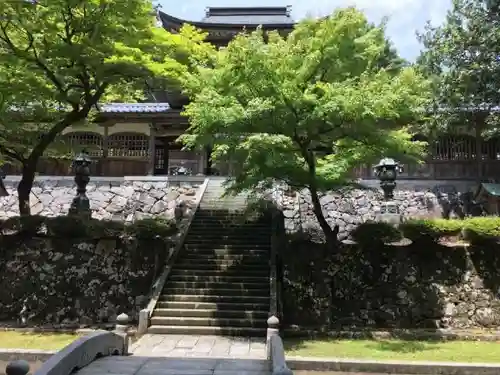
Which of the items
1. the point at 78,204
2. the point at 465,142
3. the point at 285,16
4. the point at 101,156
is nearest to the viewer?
the point at 78,204

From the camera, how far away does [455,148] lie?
23641 mm

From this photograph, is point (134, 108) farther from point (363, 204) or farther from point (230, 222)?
point (363, 204)

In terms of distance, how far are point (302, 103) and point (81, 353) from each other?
27.2ft

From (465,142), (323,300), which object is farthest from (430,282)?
(465,142)

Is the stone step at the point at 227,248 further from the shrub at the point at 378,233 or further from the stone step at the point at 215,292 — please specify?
the shrub at the point at 378,233

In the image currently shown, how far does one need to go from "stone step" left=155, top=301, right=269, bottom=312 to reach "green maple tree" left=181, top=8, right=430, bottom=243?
345cm

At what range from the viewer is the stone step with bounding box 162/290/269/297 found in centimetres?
1462

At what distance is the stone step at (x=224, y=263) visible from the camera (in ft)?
52.3

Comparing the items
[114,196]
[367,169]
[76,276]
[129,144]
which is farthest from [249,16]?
[76,276]

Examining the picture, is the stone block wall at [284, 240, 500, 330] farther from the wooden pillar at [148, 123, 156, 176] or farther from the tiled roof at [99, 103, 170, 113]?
the tiled roof at [99, 103, 170, 113]

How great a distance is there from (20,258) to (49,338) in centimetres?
425

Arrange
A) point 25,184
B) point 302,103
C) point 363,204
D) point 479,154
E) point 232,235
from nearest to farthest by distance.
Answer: point 302,103
point 25,184
point 232,235
point 363,204
point 479,154

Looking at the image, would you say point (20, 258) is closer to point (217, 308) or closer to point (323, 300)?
point (217, 308)

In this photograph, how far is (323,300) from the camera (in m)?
15.1
